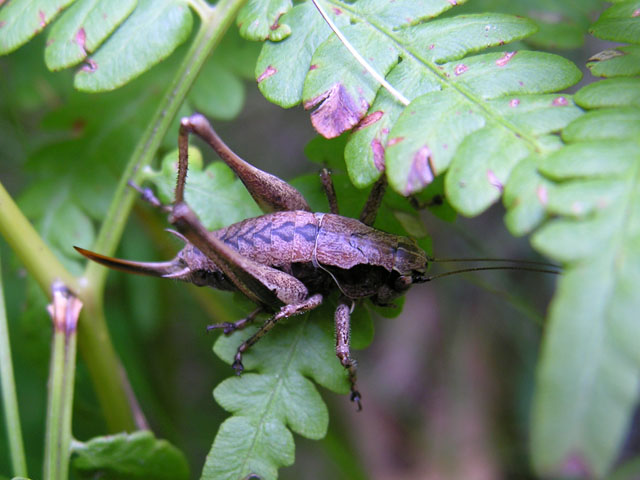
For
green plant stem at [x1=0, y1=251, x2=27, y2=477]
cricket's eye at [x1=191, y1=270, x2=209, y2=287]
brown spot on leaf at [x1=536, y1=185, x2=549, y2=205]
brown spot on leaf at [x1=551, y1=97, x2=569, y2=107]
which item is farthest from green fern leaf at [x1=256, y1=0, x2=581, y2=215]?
green plant stem at [x1=0, y1=251, x2=27, y2=477]

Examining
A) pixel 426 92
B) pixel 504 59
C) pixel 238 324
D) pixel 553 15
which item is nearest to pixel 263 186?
pixel 238 324

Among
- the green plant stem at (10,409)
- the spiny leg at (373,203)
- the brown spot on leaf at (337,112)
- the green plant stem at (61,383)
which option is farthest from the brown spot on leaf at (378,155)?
the green plant stem at (10,409)

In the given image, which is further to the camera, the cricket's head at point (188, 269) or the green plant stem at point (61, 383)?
the cricket's head at point (188, 269)

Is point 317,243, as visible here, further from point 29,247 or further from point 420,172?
point 29,247

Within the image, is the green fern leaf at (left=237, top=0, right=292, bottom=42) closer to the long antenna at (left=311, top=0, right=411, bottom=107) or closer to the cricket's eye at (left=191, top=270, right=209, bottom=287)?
the long antenna at (left=311, top=0, right=411, bottom=107)

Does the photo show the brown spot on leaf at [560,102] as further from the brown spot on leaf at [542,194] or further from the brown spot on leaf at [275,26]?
the brown spot on leaf at [275,26]
